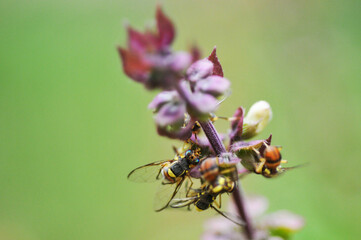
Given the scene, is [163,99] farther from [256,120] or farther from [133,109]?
[133,109]

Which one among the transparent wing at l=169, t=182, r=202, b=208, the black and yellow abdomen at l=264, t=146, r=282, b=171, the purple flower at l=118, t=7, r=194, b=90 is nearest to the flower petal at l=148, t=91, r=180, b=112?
the purple flower at l=118, t=7, r=194, b=90

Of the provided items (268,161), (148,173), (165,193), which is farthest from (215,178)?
(148,173)

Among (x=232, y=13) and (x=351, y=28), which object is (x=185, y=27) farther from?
(x=351, y=28)

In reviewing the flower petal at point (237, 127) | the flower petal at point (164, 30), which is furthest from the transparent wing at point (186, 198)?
the flower petal at point (164, 30)

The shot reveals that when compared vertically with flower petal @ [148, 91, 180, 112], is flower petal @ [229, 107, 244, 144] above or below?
below

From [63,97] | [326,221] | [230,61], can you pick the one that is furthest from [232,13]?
[326,221]

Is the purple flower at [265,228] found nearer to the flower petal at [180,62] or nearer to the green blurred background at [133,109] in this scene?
the green blurred background at [133,109]

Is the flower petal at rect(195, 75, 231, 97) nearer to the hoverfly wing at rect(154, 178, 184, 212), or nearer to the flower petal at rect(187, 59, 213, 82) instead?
the flower petal at rect(187, 59, 213, 82)

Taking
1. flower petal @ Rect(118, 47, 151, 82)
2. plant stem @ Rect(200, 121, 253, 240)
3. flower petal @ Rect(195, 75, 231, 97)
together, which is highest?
flower petal @ Rect(118, 47, 151, 82)
